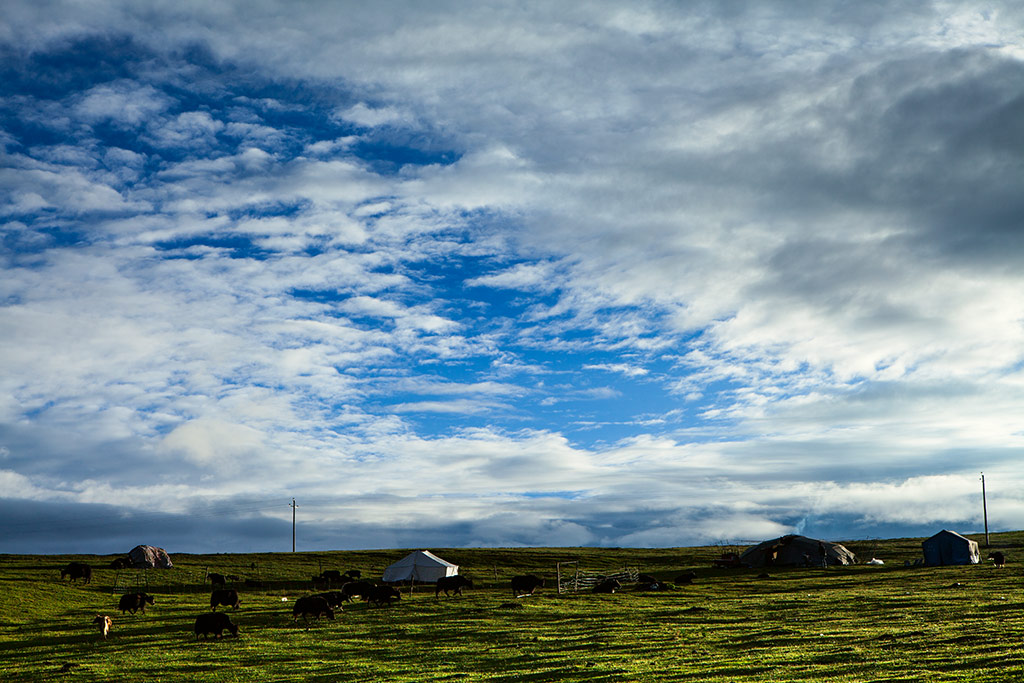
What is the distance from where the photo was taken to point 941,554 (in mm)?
83438

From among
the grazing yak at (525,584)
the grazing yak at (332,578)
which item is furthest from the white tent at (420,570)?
the grazing yak at (525,584)

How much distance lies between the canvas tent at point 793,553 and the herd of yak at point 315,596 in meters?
20.2

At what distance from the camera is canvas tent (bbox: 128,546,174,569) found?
85.1m

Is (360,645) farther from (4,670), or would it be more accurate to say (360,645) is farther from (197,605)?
(197,605)

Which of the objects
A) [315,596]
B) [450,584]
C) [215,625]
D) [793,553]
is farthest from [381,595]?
[793,553]

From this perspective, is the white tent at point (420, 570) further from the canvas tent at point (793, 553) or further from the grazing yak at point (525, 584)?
the canvas tent at point (793, 553)

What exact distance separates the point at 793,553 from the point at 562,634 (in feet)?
210

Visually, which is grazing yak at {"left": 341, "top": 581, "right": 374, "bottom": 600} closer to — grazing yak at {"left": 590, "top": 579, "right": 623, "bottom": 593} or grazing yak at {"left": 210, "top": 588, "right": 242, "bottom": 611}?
grazing yak at {"left": 210, "top": 588, "right": 242, "bottom": 611}

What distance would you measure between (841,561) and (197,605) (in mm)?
68679

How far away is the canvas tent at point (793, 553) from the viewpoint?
9106 cm

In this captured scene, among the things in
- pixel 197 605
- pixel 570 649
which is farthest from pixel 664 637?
pixel 197 605

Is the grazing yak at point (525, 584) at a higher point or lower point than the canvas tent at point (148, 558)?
lower

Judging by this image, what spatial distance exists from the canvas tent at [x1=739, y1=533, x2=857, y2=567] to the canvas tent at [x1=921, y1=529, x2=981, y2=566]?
385 inches

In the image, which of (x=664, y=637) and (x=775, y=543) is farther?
(x=775, y=543)
